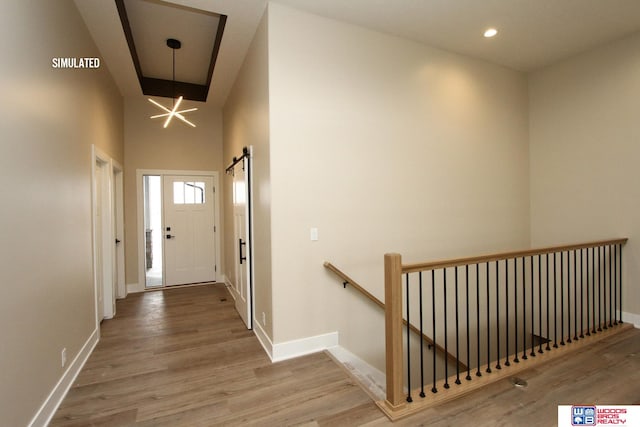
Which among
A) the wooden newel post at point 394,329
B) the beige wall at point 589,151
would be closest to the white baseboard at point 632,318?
the beige wall at point 589,151

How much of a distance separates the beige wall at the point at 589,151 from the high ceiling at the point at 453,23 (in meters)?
0.30

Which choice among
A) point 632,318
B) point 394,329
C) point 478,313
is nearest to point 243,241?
point 394,329

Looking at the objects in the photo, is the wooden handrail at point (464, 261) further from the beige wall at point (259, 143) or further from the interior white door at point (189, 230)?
the interior white door at point (189, 230)

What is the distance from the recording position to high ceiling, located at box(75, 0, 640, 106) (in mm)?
2838

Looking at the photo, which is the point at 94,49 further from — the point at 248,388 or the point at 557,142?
the point at 557,142

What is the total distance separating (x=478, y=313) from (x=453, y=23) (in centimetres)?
296

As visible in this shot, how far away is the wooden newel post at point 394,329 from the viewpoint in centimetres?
Result: 204

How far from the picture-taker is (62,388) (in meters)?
2.25

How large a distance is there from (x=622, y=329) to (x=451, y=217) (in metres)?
2.20

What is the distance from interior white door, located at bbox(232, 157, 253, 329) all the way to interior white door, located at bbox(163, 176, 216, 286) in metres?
1.83

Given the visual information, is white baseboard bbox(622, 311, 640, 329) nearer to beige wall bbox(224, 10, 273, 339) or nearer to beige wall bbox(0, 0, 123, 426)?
beige wall bbox(224, 10, 273, 339)

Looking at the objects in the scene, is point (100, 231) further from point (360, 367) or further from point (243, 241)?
point (360, 367)

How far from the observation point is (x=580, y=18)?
3.16 metres

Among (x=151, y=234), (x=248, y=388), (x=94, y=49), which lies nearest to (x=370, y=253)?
(x=248, y=388)
